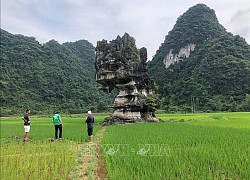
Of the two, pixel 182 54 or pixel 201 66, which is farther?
pixel 182 54

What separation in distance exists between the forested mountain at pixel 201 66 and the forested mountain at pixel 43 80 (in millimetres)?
16070

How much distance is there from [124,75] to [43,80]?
124 feet

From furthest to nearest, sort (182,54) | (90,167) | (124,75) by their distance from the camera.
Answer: (182,54), (124,75), (90,167)

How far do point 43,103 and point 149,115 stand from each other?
103 ft

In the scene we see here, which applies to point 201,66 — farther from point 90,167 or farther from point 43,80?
point 90,167

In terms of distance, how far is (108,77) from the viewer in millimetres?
23656

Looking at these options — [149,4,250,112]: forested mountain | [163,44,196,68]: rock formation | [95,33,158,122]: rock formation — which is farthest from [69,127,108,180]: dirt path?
[163,44,196,68]: rock formation

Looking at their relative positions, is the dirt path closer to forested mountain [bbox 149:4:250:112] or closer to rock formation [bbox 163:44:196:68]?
forested mountain [bbox 149:4:250:112]

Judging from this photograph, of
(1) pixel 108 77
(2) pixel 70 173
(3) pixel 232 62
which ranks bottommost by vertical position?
(2) pixel 70 173

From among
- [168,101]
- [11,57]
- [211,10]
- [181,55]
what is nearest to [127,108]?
[168,101]

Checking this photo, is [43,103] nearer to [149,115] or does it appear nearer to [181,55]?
[149,115]

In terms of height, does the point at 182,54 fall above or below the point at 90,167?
above

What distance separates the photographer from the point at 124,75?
23141 millimetres

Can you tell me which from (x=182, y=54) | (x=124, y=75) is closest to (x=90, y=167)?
(x=124, y=75)
